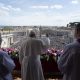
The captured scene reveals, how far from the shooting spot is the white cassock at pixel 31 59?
166 inches

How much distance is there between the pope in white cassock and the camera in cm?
421

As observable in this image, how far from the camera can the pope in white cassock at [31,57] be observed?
13.8 ft

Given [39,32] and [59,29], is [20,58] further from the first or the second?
[59,29]

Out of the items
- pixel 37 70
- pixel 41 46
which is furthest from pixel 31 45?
pixel 37 70

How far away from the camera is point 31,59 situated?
422 centimetres

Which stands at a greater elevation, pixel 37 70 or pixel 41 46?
pixel 41 46

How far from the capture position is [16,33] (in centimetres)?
585

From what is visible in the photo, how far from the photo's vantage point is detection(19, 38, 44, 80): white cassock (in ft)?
13.8

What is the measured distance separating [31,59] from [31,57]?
0.04m

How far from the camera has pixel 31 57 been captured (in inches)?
166

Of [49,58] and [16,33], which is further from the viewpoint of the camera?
[16,33]

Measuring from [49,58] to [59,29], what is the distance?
1.05 m

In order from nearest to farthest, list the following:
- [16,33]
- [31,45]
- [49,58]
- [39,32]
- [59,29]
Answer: [31,45] → [49,58] → [39,32] → [59,29] → [16,33]

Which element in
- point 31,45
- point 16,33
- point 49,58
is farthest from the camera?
point 16,33
